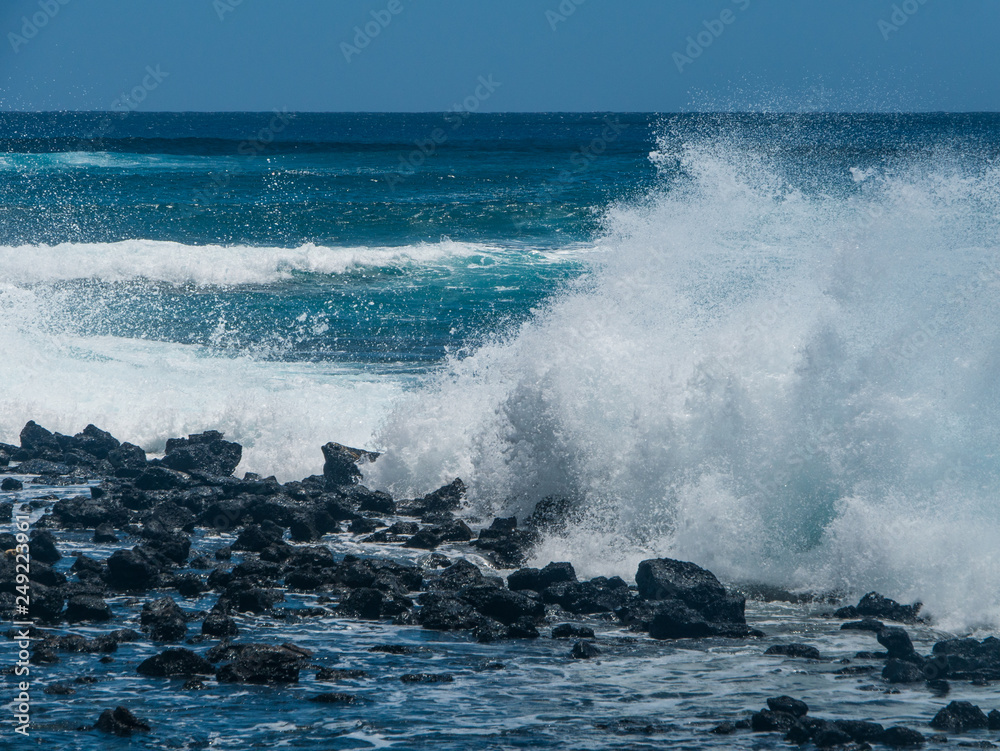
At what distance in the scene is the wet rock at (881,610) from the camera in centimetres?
838

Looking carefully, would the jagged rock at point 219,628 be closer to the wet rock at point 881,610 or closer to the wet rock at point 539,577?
the wet rock at point 539,577

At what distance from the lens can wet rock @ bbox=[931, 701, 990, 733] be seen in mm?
6348

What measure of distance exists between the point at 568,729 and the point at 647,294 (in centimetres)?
722

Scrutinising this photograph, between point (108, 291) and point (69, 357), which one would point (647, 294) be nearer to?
point (69, 357)

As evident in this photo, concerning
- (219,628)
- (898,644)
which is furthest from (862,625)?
(219,628)

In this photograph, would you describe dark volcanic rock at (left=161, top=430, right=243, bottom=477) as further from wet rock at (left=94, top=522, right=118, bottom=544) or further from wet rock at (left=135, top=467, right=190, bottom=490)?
wet rock at (left=94, top=522, right=118, bottom=544)

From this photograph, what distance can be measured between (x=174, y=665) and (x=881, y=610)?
4.79 metres

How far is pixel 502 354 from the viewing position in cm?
1402

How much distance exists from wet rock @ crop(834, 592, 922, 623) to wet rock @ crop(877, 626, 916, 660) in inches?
34.6

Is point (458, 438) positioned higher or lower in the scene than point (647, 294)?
lower

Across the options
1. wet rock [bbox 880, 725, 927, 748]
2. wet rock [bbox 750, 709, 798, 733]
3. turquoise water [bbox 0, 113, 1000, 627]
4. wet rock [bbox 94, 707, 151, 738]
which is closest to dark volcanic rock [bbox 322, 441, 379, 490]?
turquoise water [bbox 0, 113, 1000, 627]

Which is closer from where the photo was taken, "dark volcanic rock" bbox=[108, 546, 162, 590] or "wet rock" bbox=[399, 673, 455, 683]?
"wet rock" bbox=[399, 673, 455, 683]

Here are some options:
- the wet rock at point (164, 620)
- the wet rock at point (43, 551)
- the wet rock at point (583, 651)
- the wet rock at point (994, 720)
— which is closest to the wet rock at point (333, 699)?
the wet rock at point (164, 620)

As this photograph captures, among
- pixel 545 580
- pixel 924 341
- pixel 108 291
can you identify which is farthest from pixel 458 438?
pixel 108 291
